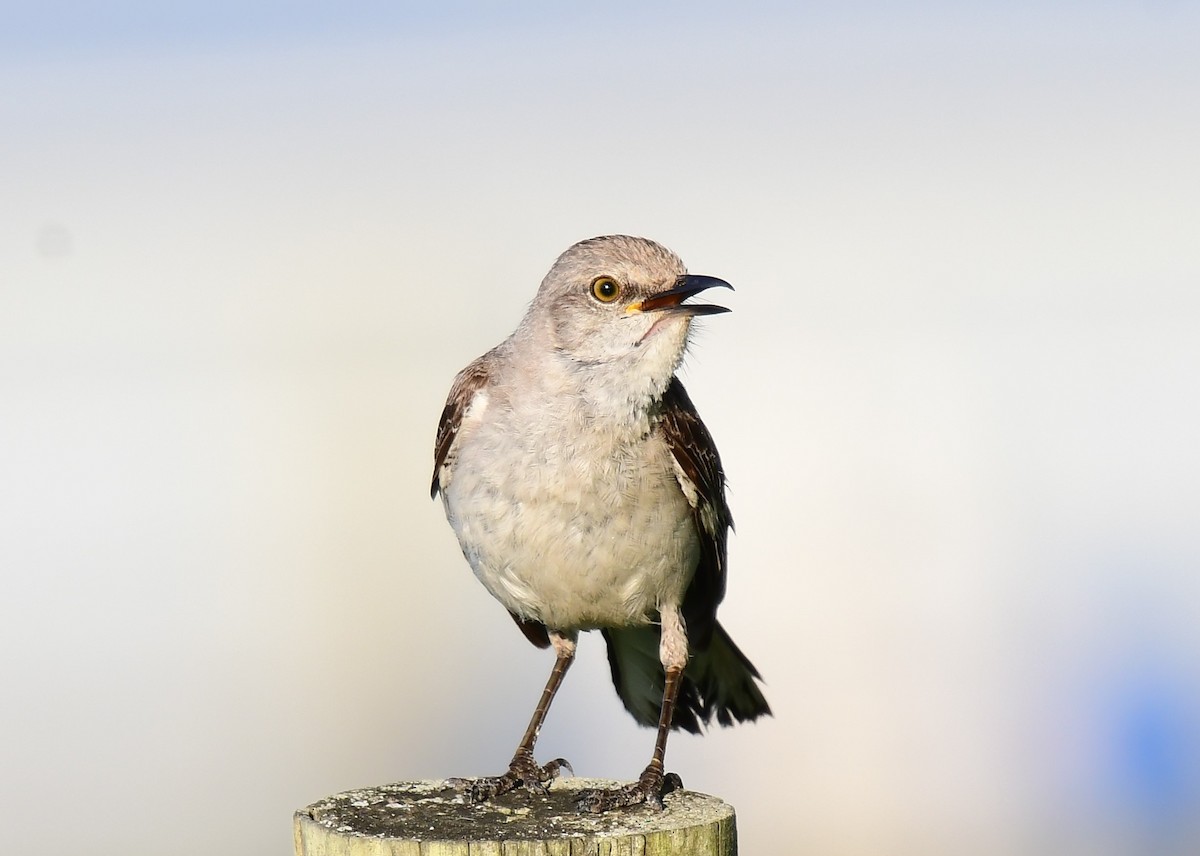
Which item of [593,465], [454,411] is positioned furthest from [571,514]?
[454,411]

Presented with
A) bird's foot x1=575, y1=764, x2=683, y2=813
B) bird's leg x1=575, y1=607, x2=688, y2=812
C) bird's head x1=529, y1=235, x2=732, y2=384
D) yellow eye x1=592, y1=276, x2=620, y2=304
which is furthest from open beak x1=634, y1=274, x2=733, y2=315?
bird's foot x1=575, y1=764, x2=683, y2=813

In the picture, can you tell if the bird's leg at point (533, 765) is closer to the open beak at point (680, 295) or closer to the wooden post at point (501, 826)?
the wooden post at point (501, 826)

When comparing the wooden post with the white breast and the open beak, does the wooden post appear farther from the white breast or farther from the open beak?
the open beak

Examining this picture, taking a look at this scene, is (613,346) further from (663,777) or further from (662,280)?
(663,777)

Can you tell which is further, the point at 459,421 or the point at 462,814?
the point at 459,421

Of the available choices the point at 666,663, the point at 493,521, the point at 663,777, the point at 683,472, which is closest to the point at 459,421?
the point at 493,521

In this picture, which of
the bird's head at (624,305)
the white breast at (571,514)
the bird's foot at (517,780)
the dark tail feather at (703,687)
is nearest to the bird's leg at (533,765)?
the bird's foot at (517,780)

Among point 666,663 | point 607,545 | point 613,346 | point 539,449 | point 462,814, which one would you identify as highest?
point 613,346
